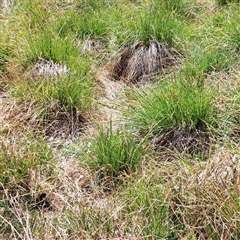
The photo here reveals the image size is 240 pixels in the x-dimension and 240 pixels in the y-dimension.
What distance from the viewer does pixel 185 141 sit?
11.1 ft

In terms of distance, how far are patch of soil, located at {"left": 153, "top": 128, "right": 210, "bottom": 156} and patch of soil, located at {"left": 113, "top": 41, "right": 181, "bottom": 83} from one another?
1.29 meters

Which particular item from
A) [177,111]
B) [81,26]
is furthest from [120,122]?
[81,26]

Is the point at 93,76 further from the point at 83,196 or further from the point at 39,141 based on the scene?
the point at 83,196

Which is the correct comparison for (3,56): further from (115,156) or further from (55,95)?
(115,156)

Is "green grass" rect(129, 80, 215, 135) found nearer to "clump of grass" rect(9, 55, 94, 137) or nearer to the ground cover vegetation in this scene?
the ground cover vegetation

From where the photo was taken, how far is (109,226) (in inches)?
106

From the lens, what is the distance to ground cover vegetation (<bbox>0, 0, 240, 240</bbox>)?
2.71 metres

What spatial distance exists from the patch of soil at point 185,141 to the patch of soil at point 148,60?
50.7 inches

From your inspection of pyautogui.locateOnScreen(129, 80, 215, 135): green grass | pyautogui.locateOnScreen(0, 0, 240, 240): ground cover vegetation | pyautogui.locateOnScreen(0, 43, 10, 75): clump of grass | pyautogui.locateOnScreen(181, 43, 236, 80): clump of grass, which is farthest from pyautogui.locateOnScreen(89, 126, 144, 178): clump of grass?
pyautogui.locateOnScreen(0, 43, 10, 75): clump of grass

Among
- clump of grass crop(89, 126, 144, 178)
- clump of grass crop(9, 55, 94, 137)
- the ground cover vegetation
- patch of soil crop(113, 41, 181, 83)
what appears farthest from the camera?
patch of soil crop(113, 41, 181, 83)

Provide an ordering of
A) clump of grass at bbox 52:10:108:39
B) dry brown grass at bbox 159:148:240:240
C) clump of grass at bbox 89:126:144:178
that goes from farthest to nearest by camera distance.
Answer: clump of grass at bbox 52:10:108:39, clump of grass at bbox 89:126:144:178, dry brown grass at bbox 159:148:240:240

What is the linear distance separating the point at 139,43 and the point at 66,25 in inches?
39.7

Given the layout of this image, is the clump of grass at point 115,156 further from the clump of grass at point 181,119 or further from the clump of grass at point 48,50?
the clump of grass at point 48,50

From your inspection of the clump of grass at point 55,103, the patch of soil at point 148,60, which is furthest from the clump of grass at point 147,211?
the patch of soil at point 148,60
